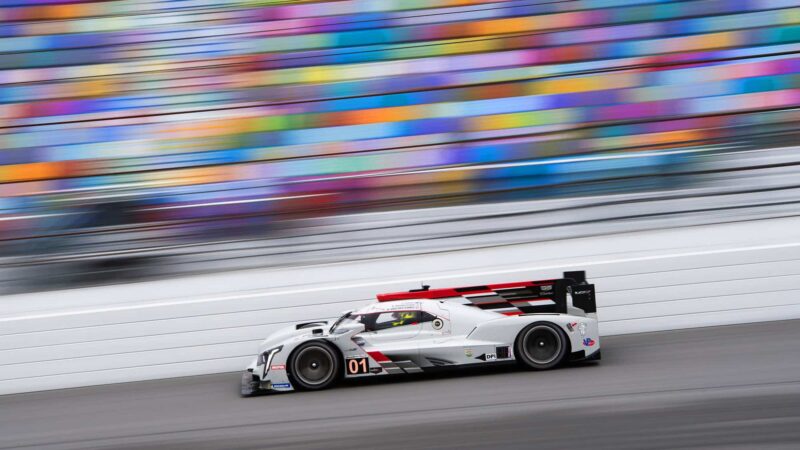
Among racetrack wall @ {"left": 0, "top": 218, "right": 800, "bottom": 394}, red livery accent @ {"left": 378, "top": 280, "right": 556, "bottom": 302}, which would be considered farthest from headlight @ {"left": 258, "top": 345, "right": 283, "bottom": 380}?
racetrack wall @ {"left": 0, "top": 218, "right": 800, "bottom": 394}

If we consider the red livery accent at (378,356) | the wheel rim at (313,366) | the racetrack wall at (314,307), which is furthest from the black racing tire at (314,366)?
the racetrack wall at (314,307)

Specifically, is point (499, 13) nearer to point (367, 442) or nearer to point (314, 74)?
point (314, 74)

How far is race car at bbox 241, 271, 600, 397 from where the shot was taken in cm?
667

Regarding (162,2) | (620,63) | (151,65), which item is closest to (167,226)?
(151,65)

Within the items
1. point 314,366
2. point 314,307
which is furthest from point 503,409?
point 314,307

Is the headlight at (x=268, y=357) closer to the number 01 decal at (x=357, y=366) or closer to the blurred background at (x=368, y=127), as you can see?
the number 01 decal at (x=357, y=366)

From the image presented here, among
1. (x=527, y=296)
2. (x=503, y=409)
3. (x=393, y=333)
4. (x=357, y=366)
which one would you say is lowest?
(x=503, y=409)

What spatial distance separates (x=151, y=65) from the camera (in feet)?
32.1

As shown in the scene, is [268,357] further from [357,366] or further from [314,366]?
[357,366]

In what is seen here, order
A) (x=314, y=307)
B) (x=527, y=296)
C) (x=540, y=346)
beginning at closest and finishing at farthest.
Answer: (x=540, y=346)
(x=527, y=296)
(x=314, y=307)

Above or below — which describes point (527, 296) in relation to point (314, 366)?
above

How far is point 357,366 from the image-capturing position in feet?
22.2

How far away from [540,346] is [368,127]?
3750mm

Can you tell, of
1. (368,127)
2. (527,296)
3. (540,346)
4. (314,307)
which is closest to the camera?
(540,346)
